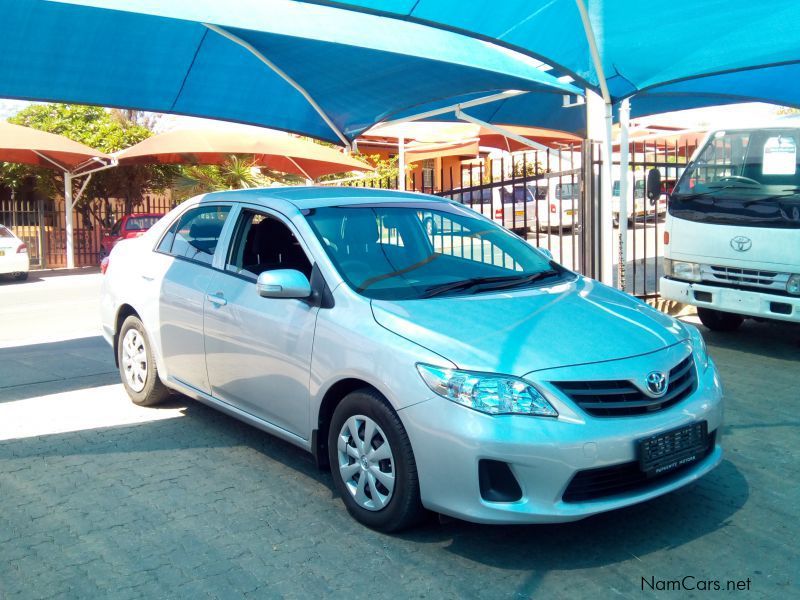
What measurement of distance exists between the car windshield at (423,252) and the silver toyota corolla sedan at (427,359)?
0.01 meters

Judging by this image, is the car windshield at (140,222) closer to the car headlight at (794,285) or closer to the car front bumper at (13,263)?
the car front bumper at (13,263)

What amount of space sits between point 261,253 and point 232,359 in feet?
2.33

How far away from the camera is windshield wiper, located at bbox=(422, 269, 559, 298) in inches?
174

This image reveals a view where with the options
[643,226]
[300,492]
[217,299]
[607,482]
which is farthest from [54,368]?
[643,226]

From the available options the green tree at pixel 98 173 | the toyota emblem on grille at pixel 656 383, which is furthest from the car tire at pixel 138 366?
the green tree at pixel 98 173

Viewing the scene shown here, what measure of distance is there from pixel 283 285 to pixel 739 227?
16.9ft

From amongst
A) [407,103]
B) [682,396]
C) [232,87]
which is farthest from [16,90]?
[682,396]

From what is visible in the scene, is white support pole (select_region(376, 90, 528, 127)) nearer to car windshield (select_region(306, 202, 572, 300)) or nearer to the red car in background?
car windshield (select_region(306, 202, 572, 300))

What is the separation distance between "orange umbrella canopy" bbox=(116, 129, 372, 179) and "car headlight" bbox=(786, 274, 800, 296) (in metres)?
14.0

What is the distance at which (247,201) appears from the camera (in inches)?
207

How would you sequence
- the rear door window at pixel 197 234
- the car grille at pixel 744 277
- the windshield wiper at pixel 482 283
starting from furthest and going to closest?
the car grille at pixel 744 277 → the rear door window at pixel 197 234 → the windshield wiper at pixel 482 283

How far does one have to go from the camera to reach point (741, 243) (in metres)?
Answer: 7.65

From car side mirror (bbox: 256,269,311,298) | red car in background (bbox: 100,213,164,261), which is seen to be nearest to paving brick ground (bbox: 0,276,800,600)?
car side mirror (bbox: 256,269,311,298)

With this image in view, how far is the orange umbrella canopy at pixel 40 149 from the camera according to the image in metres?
18.6
